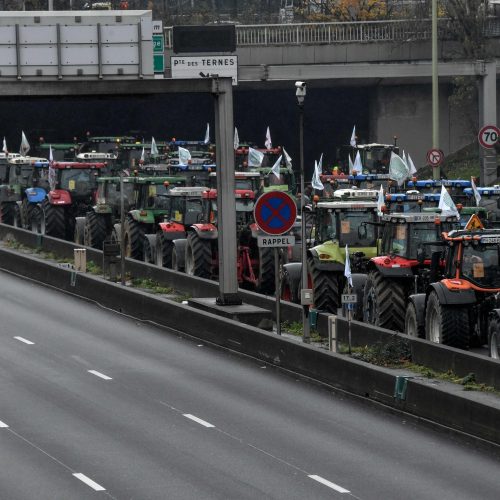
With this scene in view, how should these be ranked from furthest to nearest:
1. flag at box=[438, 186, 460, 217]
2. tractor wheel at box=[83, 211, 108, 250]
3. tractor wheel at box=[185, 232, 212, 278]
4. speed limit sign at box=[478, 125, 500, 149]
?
tractor wheel at box=[83, 211, 108, 250]
speed limit sign at box=[478, 125, 500, 149]
tractor wheel at box=[185, 232, 212, 278]
flag at box=[438, 186, 460, 217]

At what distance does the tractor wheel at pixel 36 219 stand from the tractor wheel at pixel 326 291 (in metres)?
18.4

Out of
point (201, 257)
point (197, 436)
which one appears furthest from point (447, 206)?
point (197, 436)

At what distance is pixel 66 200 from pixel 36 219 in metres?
1.75

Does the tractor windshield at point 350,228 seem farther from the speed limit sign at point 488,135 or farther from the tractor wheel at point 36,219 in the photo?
the tractor wheel at point 36,219

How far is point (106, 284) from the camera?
34594 millimetres

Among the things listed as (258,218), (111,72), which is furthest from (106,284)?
(258,218)

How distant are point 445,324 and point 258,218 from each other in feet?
11.3

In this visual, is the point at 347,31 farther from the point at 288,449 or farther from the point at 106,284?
the point at 288,449

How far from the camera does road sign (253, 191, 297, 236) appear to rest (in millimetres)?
25703

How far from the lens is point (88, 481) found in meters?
17.0

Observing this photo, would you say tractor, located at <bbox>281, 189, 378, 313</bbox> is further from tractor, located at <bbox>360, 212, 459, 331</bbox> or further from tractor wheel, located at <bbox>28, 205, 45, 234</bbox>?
tractor wheel, located at <bbox>28, 205, 45, 234</bbox>

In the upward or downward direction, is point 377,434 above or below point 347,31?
below

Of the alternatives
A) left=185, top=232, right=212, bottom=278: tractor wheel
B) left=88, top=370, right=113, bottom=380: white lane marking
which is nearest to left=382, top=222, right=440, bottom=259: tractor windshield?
left=88, top=370, right=113, bottom=380: white lane marking

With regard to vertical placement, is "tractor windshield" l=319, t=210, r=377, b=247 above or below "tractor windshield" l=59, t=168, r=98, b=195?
below
